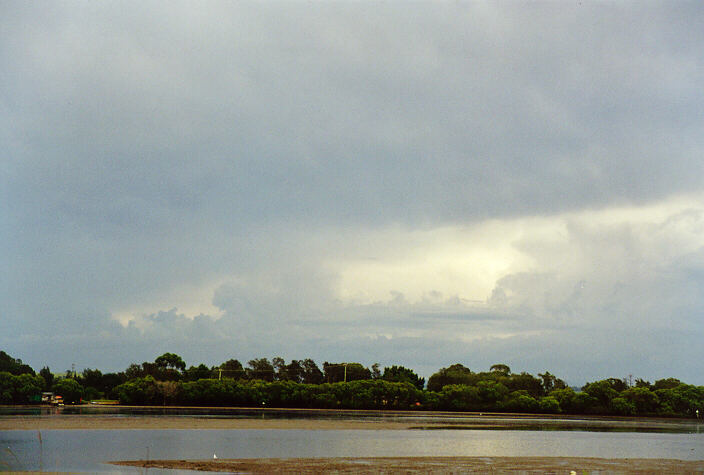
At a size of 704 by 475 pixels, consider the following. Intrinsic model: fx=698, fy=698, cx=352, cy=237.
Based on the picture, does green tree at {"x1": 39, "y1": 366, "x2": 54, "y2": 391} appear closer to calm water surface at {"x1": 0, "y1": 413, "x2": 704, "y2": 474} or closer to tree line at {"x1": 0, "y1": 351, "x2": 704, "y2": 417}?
tree line at {"x1": 0, "y1": 351, "x2": 704, "y2": 417}

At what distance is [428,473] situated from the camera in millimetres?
44406

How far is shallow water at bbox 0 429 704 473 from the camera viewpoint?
49878 millimetres

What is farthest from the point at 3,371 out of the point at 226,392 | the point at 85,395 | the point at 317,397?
the point at 317,397

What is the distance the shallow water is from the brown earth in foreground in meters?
3.16

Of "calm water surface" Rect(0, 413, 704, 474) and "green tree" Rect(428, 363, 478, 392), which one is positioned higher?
"green tree" Rect(428, 363, 478, 392)

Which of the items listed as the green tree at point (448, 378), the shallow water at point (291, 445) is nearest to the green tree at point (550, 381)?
the green tree at point (448, 378)

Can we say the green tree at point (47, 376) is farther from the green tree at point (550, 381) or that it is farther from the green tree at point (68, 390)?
the green tree at point (550, 381)

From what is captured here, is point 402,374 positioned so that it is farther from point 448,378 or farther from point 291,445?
point 291,445

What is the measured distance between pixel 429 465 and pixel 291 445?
1707cm

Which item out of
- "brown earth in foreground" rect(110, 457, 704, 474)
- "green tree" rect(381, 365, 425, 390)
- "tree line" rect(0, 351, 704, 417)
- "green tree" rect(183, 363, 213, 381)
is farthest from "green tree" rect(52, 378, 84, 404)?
"brown earth in foreground" rect(110, 457, 704, 474)

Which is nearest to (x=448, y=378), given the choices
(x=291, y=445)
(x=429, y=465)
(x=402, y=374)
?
(x=402, y=374)

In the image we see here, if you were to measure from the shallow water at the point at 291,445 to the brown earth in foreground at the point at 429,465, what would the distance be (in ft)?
10.4

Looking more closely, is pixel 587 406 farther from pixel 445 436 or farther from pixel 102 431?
pixel 102 431

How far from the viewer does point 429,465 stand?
159ft
